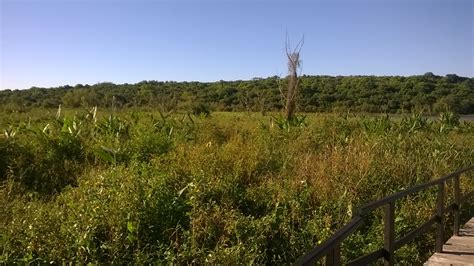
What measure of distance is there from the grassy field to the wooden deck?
546mm

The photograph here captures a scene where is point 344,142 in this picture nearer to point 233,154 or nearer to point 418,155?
point 418,155

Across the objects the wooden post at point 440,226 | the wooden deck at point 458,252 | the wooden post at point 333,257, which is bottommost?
the wooden deck at point 458,252

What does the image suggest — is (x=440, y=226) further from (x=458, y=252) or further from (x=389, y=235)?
(x=389, y=235)

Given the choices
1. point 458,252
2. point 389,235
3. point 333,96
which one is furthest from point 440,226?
point 333,96

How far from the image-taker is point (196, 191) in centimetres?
764

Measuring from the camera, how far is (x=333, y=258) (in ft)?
11.3

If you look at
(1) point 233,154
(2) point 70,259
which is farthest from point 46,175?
(2) point 70,259

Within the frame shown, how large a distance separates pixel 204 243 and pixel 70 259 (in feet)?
5.73

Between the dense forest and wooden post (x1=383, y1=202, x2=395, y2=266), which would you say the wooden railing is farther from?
the dense forest

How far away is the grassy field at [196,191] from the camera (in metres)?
6.20

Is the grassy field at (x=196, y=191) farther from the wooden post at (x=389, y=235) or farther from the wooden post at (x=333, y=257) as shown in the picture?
the wooden post at (x=333, y=257)

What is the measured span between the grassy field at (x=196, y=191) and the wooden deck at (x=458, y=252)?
0.55m

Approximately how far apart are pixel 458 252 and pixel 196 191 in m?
3.93

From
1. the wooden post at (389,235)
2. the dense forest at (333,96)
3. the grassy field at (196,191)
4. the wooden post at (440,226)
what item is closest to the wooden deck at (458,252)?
the wooden post at (440,226)
